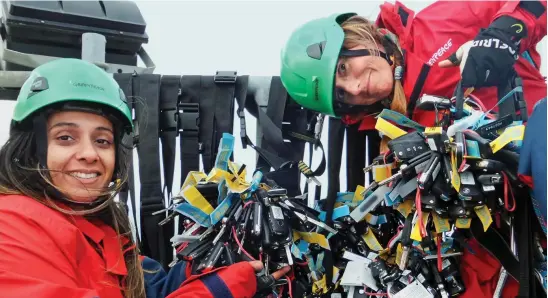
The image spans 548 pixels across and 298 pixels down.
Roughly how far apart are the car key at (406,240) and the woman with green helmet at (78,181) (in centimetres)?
41

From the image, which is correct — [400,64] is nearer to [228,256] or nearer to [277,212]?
[277,212]

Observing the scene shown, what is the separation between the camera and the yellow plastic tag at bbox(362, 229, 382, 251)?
207cm

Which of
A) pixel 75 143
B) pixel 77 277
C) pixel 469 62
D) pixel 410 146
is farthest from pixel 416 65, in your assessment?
pixel 77 277

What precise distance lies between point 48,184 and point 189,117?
0.78 m

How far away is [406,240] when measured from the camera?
1815 mm

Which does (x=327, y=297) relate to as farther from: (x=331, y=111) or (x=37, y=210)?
(x=37, y=210)

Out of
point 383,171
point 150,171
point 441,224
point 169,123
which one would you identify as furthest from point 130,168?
point 441,224

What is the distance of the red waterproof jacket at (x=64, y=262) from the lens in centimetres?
130

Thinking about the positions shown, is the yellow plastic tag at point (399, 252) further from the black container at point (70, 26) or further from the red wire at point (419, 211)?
the black container at point (70, 26)

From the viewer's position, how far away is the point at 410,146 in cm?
172

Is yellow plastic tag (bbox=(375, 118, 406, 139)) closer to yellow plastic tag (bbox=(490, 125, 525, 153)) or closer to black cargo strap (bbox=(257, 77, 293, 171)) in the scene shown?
yellow plastic tag (bbox=(490, 125, 525, 153))

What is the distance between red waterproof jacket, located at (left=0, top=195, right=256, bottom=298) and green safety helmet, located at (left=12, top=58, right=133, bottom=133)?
0.34 metres

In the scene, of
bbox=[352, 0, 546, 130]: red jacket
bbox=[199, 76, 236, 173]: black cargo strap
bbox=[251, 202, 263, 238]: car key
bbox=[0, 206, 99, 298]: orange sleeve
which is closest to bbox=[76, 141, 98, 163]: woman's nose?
bbox=[0, 206, 99, 298]: orange sleeve

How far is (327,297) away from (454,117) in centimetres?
82
